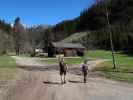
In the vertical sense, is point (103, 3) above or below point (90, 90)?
above

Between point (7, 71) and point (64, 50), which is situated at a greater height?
point (64, 50)

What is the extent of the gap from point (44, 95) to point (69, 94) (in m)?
1.40

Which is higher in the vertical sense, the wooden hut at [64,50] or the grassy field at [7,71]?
the wooden hut at [64,50]

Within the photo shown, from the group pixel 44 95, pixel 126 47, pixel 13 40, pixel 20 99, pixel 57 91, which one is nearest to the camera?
pixel 20 99

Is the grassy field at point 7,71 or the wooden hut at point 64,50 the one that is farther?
the wooden hut at point 64,50

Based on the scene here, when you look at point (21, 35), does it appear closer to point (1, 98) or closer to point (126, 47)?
point (126, 47)

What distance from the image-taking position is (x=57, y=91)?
1973 cm

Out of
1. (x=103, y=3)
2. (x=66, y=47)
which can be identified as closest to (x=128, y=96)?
(x=103, y=3)

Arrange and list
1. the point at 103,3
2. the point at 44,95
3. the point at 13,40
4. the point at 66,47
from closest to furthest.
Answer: the point at 44,95, the point at 103,3, the point at 66,47, the point at 13,40

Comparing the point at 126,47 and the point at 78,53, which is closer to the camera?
the point at 78,53

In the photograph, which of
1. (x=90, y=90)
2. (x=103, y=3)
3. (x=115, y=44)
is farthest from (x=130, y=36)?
(x=90, y=90)

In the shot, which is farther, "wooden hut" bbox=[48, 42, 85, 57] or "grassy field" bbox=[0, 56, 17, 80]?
"wooden hut" bbox=[48, 42, 85, 57]

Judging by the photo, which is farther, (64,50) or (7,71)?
(64,50)

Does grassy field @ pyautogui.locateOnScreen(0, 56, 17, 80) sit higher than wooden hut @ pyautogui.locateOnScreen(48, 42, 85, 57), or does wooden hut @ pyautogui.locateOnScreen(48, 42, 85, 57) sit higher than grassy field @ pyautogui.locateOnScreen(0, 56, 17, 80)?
wooden hut @ pyautogui.locateOnScreen(48, 42, 85, 57)
